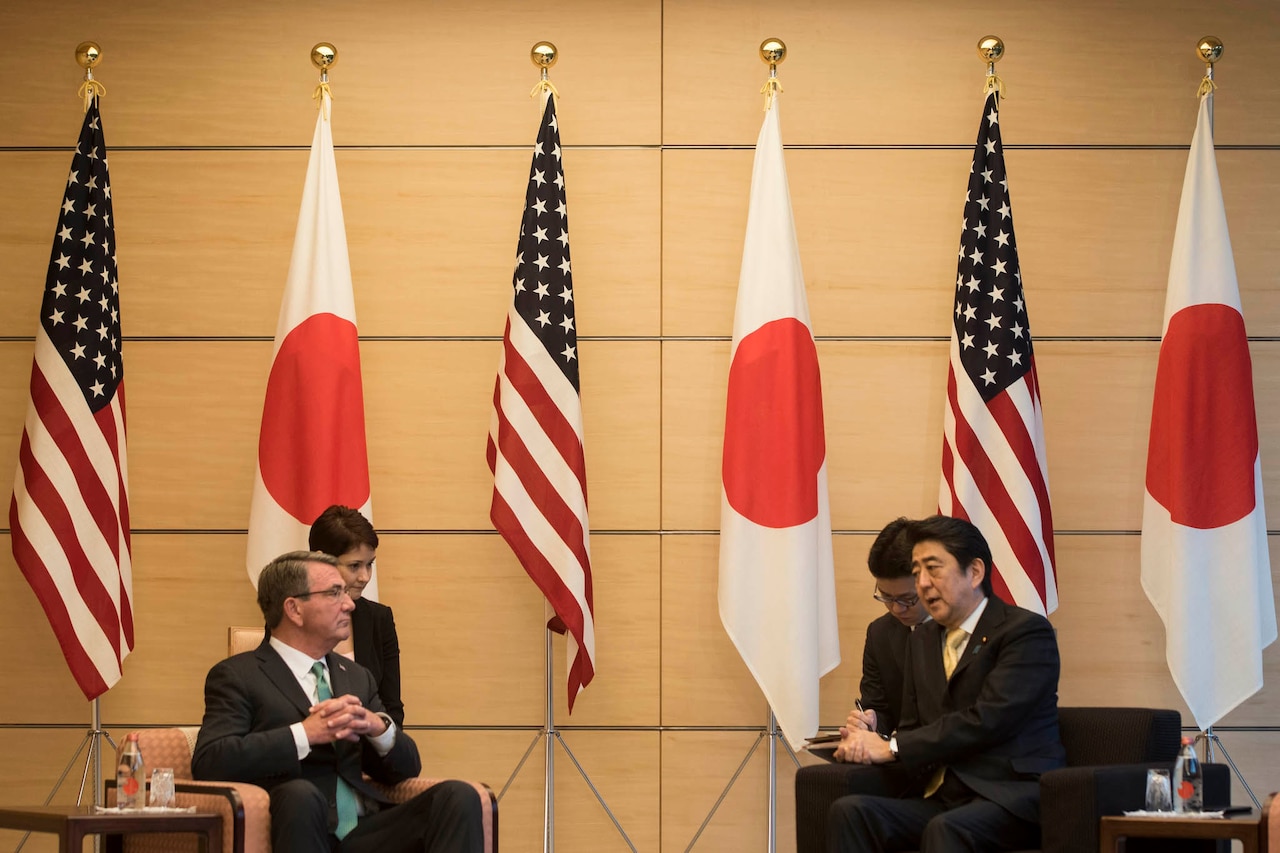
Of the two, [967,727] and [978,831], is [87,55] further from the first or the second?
[978,831]

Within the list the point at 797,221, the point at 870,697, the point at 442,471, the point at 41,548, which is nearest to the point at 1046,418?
the point at 797,221

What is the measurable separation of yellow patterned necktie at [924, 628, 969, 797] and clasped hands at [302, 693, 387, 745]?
176cm

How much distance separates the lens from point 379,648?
4934 mm

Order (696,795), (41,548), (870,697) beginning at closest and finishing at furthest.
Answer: (870,697) → (41,548) → (696,795)

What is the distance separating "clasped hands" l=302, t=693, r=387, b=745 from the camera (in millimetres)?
3918

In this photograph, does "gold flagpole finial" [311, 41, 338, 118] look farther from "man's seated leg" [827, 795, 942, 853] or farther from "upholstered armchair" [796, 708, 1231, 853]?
"man's seated leg" [827, 795, 942, 853]

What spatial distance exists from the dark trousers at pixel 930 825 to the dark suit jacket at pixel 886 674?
489mm

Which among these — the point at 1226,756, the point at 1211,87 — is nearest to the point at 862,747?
the point at 1226,756

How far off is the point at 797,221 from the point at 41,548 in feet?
10.7

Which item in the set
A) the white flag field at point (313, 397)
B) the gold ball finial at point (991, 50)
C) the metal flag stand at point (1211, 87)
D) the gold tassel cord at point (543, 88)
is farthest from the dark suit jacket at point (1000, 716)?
the gold tassel cord at point (543, 88)

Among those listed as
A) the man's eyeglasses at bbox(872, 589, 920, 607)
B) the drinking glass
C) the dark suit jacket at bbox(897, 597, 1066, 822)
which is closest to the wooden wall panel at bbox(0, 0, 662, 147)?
the man's eyeglasses at bbox(872, 589, 920, 607)

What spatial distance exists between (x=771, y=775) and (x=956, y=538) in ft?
5.85

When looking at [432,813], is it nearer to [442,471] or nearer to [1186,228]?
[442,471]

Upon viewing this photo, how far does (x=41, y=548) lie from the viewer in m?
5.43
